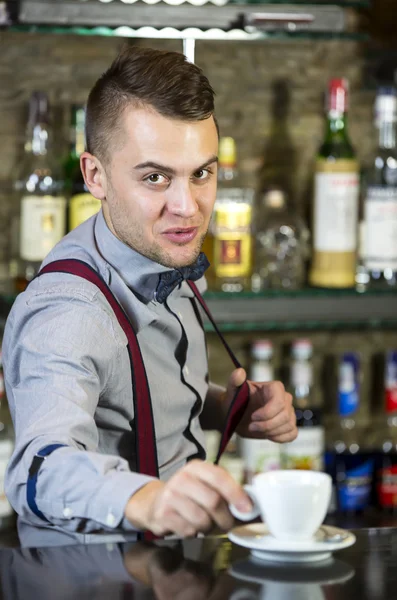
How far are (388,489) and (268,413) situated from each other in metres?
0.83

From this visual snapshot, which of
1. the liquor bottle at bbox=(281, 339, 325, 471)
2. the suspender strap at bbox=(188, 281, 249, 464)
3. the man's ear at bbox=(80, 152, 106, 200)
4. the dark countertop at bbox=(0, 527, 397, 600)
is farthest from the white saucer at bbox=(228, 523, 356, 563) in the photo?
the liquor bottle at bbox=(281, 339, 325, 471)

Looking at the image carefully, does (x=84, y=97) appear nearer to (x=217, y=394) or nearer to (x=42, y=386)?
(x=217, y=394)

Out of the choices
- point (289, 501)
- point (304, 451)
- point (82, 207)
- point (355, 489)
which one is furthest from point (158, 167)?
point (355, 489)

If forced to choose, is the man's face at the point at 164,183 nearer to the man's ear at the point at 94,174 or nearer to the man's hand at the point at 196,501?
the man's ear at the point at 94,174

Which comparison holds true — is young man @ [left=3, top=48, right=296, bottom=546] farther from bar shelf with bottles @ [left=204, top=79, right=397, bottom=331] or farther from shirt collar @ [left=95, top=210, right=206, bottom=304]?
bar shelf with bottles @ [left=204, top=79, right=397, bottom=331]

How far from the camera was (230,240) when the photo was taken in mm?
1860

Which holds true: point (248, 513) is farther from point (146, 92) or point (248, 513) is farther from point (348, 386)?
point (348, 386)

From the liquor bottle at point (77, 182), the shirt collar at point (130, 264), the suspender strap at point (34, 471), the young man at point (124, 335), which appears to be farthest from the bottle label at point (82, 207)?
the suspender strap at point (34, 471)

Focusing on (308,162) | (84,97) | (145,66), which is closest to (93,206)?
(84,97)

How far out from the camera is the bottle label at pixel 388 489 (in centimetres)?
199

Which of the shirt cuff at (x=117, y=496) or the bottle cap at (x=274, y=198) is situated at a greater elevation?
the bottle cap at (x=274, y=198)

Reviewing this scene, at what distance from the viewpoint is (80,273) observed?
3.55ft

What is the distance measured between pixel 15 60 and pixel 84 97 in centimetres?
14

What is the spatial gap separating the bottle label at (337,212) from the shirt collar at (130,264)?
76 cm
